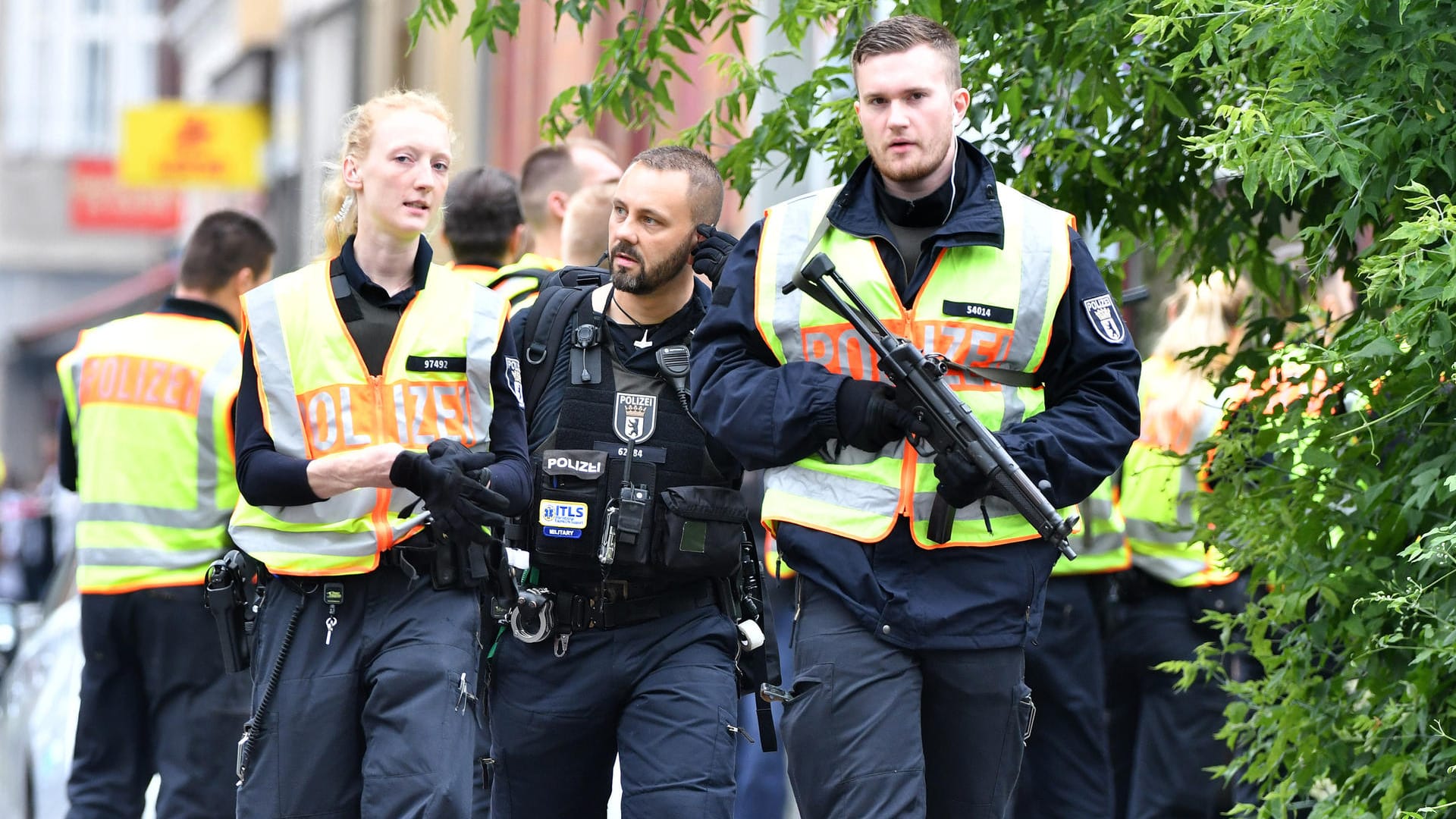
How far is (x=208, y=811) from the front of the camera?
6652 millimetres

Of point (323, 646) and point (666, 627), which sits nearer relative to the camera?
point (323, 646)

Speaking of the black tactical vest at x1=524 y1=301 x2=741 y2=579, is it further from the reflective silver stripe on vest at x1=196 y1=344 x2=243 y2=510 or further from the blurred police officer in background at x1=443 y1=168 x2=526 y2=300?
the reflective silver stripe on vest at x1=196 y1=344 x2=243 y2=510

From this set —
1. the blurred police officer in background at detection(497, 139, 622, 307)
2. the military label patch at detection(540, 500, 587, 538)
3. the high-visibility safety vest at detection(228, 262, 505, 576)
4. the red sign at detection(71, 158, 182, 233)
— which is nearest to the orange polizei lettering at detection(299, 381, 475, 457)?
the high-visibility safety vest at detection(228, 262, 505, 576)

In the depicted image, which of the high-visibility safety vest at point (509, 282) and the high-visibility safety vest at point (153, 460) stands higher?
the high-visibility safety vest at point (509, 282)

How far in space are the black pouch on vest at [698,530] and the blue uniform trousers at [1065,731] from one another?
1976 millimetres

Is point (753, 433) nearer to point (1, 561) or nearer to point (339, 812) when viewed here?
point (339, 812)

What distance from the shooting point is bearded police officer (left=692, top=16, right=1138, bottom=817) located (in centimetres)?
434

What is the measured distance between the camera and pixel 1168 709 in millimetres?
7301

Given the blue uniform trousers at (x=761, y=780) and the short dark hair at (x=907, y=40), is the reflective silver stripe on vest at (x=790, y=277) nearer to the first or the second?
the short dark hair at (x=907, y=40)

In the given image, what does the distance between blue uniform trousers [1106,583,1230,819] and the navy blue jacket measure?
2920mm

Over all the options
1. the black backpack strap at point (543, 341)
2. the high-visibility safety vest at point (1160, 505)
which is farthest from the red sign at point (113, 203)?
the black backpack strap at point (543, 341)

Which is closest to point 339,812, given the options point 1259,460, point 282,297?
point 282,297

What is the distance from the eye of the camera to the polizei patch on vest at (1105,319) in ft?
14.7

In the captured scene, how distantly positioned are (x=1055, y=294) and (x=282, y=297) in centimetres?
175
